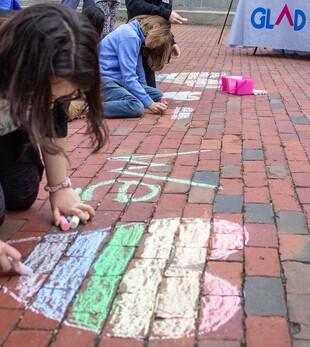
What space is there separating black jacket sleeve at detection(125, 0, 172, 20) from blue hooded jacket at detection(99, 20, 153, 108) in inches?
39.4

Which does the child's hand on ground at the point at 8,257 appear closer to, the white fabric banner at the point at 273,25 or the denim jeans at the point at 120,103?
the denim jeans at the point at 120,103

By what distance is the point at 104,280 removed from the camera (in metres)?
2.03

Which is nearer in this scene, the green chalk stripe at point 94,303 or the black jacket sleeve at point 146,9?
the green chalk stripe at point 94,303

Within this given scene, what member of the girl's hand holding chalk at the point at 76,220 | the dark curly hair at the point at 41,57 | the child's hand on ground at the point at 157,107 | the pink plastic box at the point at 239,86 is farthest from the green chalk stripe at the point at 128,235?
the pink plastic box at the point at 239,86

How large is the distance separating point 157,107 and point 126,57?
1.50ft

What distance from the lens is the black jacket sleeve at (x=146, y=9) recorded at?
5.59 m

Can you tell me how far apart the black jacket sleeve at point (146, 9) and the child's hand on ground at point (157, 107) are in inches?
52.0

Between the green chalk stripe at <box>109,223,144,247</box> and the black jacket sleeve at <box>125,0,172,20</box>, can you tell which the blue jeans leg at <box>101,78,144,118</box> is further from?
the green chalk stripe at <box>109,223,144,247</box>

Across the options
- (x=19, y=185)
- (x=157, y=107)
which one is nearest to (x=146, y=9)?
(x=157, y=107)

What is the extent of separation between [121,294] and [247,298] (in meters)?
0.42

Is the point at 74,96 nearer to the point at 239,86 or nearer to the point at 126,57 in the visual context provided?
the point at 126,57

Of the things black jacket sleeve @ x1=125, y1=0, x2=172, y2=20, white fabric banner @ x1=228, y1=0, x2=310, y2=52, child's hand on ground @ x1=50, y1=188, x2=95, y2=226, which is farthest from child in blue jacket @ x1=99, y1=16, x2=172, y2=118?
white fabric banner @ x1=228, y1=0, x2=310, y2=52

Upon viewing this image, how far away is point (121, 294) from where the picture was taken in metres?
1.94

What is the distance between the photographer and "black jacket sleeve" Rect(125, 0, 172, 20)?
5.59m
